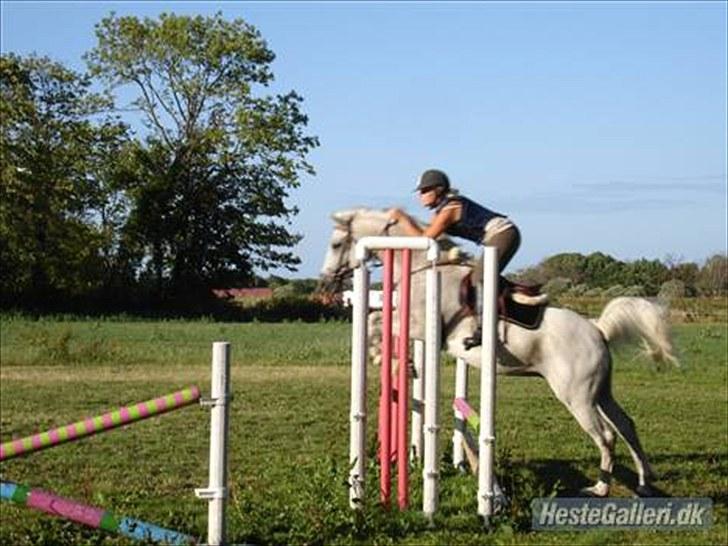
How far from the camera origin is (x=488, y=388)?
7.21 metres

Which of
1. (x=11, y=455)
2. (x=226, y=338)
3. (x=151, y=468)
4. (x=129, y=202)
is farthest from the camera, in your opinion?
(x=129, y=202)

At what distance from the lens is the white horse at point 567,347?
27.7ft

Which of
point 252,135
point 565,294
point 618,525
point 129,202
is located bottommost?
point 618,525

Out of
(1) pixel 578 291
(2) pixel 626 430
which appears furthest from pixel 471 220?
(1) pixel 578 291

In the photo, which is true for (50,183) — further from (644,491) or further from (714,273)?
(644,491)

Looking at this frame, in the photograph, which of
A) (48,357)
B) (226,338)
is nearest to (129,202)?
(226,338)

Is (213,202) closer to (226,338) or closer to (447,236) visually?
(226,338)

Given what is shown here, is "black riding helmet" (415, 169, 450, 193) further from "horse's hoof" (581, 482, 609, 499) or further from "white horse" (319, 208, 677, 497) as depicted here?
"horse's hoof" (581, 482, 609, 499)

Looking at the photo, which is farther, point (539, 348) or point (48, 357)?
point (48, 357)

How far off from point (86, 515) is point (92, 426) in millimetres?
438

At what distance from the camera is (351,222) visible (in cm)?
896

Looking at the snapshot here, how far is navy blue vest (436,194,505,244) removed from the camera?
8.08 meters

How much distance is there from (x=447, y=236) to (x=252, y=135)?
141 feet

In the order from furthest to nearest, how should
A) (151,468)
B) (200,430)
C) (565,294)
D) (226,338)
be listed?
1. (226,338)
2. (565,294)
3. (200,430)
4. (151,468)
